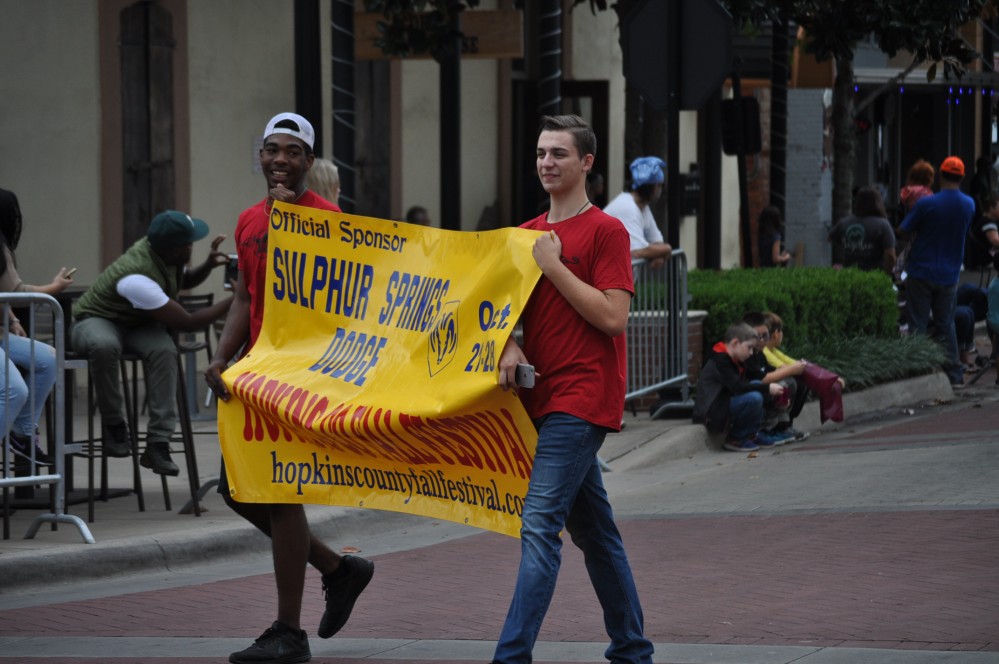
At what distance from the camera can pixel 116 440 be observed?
29.6ft

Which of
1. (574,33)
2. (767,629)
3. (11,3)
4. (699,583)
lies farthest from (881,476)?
(574,33)

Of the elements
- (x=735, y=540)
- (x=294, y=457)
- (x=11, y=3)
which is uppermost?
(x=11, y=3)

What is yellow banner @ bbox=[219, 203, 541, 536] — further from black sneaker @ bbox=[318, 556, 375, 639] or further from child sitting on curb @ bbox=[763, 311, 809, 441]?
child sitting on curb @ bbox=[763, 311, 809, 441]

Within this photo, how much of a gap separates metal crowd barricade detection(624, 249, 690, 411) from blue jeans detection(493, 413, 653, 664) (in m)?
6.70

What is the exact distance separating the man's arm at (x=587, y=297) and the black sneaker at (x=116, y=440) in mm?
4247

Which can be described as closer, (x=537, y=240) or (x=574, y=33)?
(x=537, y=240)

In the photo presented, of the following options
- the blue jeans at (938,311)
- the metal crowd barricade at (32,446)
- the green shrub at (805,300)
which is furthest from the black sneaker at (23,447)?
the blue jeans at (938,311)

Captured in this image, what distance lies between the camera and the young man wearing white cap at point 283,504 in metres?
6.12

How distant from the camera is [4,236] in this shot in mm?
9000

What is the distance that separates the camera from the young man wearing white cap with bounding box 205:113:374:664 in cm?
612

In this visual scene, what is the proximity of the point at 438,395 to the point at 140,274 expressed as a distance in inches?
137

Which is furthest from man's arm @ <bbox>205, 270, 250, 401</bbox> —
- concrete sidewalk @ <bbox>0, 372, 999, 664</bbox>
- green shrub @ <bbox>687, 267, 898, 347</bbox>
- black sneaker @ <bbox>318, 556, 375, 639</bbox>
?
green shrub @ <bbox>687, 267, 898, 347</bbox>

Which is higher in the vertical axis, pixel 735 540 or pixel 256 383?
pixel 256 383

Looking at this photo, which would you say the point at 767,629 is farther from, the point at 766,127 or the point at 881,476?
the point at 766,127
